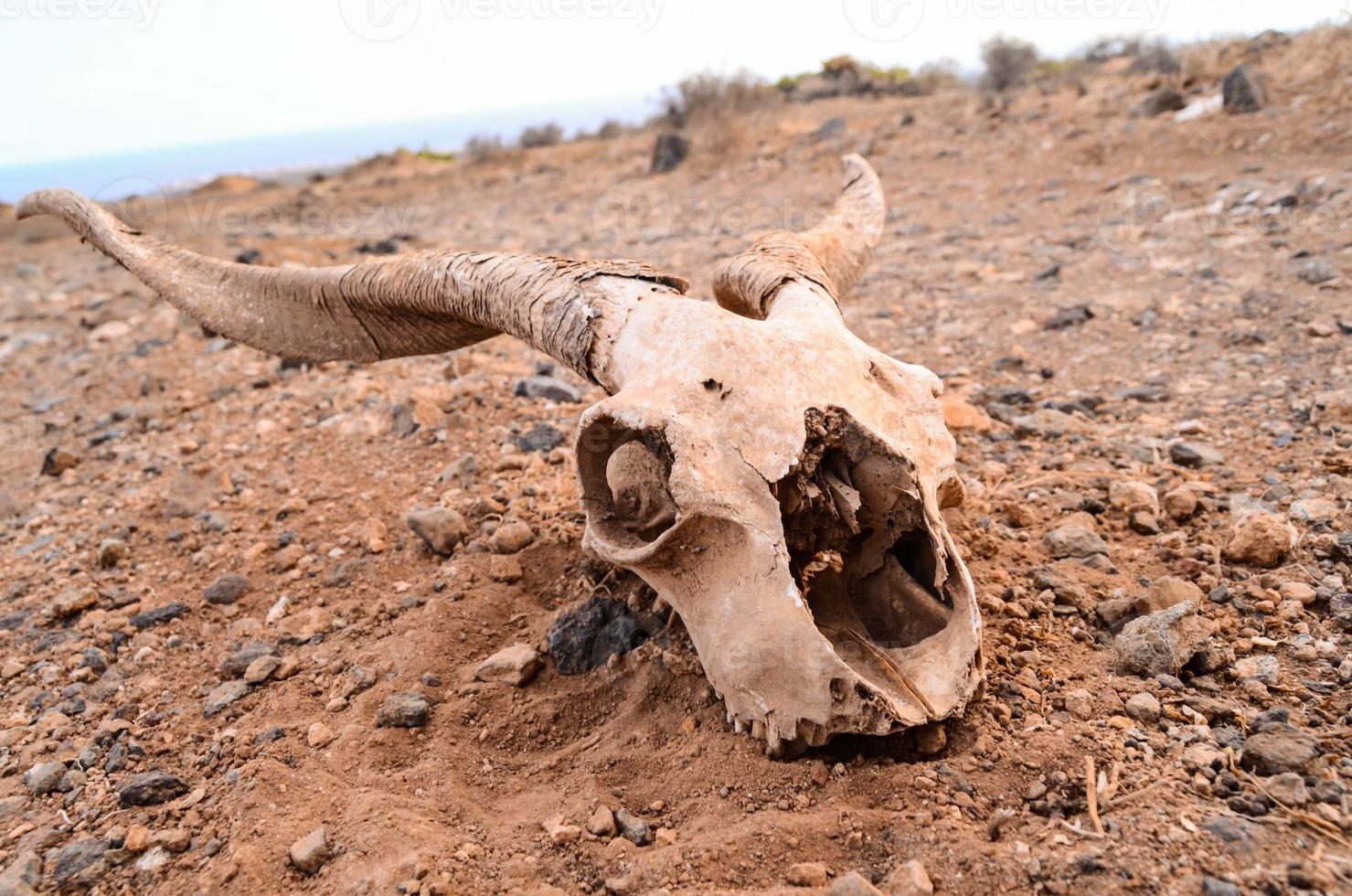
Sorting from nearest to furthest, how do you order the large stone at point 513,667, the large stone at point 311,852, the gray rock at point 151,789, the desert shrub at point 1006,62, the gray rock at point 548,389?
the large stone at point 311,852, the gray rock at point 151,789, the large stone at point 513,667, the gray rock at point 548,389, the desert shrub at point 1006,62

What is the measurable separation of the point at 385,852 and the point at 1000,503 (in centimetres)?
253

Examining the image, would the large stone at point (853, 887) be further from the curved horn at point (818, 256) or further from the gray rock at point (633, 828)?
the curved horn at point (818, 256)

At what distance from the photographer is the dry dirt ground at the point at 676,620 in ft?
6.98

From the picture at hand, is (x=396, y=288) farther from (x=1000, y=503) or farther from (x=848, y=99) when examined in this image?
(x=848, y=99)

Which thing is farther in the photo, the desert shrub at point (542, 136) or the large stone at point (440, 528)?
the desert shrub at point (542, 136)

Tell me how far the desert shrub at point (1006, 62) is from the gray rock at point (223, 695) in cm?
1561

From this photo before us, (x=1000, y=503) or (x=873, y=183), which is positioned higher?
Result: (x=873, y=183)

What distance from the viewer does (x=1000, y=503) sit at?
3.65m

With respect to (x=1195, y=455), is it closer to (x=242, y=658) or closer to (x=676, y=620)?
(x=676, y=620)

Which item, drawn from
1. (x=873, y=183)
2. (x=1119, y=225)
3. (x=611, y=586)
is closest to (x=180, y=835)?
(x=611, y=586)

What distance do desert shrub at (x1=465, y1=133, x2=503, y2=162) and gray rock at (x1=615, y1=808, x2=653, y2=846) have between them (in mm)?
17835

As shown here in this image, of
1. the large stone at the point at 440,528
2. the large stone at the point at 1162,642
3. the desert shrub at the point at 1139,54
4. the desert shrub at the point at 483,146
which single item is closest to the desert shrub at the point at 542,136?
the desert shrub at the point at 483,146
